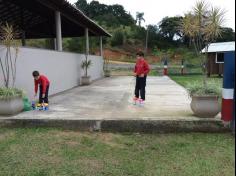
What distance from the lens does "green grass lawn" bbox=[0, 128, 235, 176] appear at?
13.4ft

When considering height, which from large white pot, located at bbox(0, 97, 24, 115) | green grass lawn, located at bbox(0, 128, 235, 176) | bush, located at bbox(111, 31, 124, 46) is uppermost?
bush, located at bbox(111, 31, 124, 46)

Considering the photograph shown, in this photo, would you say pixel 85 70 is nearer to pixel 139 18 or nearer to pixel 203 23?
pixel 203 23

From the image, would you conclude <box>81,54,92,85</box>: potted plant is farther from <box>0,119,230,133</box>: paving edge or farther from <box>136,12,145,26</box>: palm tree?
<box>136,12,145,26</box>: palm tree

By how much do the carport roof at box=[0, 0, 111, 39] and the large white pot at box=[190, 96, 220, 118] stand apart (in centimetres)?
631

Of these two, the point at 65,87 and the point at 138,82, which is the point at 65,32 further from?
the point at 138,82

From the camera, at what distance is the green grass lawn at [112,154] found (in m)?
4.09

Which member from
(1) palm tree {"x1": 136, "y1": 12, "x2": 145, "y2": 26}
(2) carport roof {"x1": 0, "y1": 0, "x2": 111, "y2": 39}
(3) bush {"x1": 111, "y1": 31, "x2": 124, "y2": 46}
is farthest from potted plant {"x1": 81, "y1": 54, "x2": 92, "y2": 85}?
(1) palm tree {"x1": 136, "y1": 12, "x2": 145, "y2": 26}

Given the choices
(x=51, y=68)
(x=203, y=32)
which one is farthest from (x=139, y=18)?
(x=203, y=32)

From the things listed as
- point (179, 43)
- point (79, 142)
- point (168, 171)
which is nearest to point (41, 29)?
point (79, 142)

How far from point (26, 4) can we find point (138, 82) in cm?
668

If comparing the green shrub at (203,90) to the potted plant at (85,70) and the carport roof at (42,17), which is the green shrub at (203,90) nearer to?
the carport roof at (42,17)

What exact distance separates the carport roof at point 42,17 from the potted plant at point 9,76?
10.5ft

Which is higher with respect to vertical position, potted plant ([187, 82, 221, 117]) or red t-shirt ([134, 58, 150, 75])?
red t-shirt ([134, 58, 150, 75])

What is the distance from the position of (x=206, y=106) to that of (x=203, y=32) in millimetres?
1563
